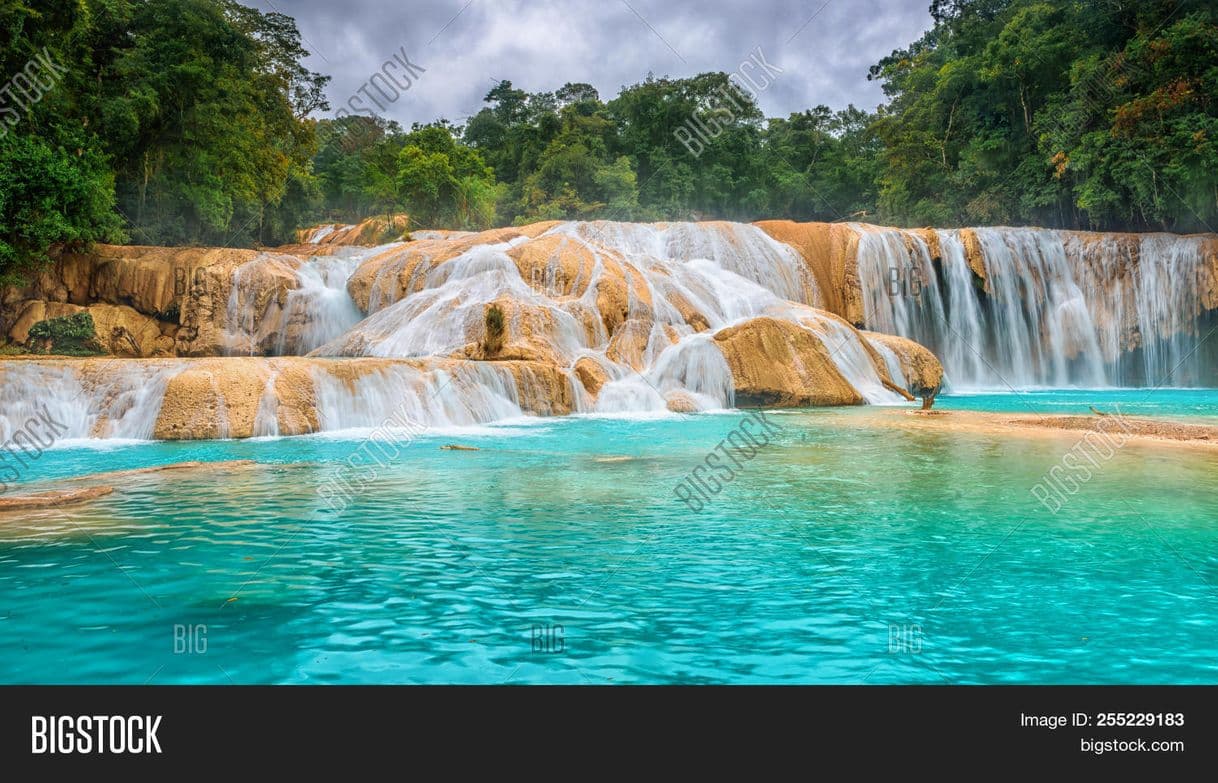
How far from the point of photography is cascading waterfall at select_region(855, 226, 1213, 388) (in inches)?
1145

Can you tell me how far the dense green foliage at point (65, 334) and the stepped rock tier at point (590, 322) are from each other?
974 millimetres

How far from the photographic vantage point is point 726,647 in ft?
13.5

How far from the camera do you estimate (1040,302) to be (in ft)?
97.0

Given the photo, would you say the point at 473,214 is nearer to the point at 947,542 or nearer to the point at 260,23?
the point at 260,23

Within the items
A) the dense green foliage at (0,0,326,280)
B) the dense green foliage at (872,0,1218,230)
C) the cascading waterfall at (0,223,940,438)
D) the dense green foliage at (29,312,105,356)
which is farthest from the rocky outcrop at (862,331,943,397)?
the dense green foliage at (0,0,326,280)

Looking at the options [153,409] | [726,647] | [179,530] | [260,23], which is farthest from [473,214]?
[726,647]

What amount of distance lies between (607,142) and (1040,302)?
30.2 m

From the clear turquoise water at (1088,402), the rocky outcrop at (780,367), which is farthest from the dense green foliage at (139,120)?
the clear turquoise water at (1088,402)

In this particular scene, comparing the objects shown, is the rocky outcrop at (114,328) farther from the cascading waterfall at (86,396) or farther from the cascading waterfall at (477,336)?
the cascading waterfall at (86,396)

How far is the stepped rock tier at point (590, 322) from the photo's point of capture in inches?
555

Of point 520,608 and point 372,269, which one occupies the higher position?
point 372,269
